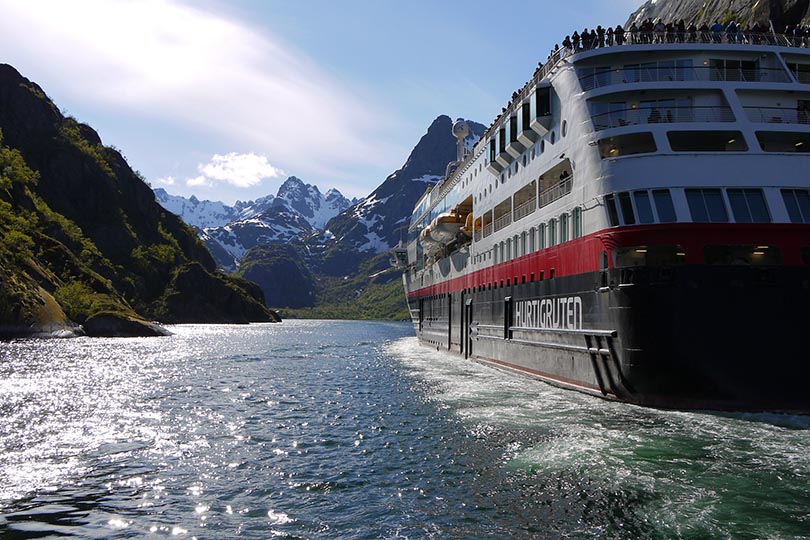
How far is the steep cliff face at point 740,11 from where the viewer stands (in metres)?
52.1

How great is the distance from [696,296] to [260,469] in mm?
14692

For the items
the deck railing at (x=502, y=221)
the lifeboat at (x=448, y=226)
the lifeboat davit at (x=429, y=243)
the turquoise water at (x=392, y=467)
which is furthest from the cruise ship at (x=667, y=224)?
the lifeboat davit at (x=429, y=243)

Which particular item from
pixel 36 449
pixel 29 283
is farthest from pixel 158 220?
pixel 36 449

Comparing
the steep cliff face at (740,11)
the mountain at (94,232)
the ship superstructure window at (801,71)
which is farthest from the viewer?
the mountain at (94,232)

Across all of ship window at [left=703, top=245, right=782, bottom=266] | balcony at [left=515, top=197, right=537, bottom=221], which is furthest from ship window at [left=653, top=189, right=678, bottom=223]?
balcony at [left=515, top=197, right=537, bottom=221]

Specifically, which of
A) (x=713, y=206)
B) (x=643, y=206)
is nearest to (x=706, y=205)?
(x=713, y=206)

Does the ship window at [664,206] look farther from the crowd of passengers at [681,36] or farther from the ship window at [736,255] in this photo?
the crowd of passengers at [681,36]

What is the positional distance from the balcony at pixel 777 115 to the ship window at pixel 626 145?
4.00 meters

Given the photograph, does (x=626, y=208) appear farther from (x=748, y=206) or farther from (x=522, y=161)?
(x=522, y=161)

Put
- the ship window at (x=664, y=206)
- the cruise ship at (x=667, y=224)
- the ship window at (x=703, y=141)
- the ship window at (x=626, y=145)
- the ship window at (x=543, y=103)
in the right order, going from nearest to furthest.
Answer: the cruise ship at (x=667, y=224), the ship window at (x=664, y=206), the ship window at (x=703, y=141), the ship window at (x=626, y=145), the ship window at (x=543, y=103)

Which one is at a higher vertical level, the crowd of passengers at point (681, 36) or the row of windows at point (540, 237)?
the crowd of passengers at point (681, 36)

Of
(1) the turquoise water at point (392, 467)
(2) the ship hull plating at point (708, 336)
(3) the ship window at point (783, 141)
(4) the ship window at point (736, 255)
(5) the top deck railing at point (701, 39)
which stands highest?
(5) the top deck railing at point (701, 39)

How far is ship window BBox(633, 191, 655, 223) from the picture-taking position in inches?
850

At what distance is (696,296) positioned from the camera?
66.1 ft
